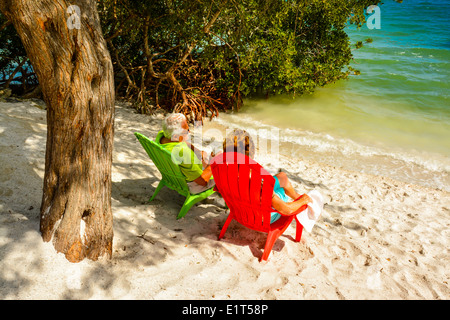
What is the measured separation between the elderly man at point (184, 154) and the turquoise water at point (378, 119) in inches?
153

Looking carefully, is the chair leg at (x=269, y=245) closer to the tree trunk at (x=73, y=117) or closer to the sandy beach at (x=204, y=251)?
the sandy beach at (x=204, y=251)

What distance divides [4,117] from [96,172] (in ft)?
11.7

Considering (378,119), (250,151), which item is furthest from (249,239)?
(378,119)

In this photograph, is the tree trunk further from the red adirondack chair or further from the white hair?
the white hair

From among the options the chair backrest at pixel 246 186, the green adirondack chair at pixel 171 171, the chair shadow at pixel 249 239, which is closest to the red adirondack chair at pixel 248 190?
the chair backrest at pixel 246 186

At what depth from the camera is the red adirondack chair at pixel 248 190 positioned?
2938mm

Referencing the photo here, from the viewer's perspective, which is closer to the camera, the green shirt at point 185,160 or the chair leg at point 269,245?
the chair leg at point 269,245

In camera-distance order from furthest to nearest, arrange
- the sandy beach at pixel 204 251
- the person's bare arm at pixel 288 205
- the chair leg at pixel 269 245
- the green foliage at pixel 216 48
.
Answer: the green foliage at pixel 216 48 → the chair leg at pixel 269 245 → the person's bare arm at pixel 288 205 → the sandy beach at pixel 204 251

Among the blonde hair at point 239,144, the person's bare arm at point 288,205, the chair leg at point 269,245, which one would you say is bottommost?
the chair leg at point 269,245

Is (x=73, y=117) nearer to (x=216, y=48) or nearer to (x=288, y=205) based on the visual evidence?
(x=288, y=205)

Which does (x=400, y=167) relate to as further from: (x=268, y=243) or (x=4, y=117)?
(x=4, y=117)

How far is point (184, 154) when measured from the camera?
3586mm

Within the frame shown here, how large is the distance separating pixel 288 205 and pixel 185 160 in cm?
115

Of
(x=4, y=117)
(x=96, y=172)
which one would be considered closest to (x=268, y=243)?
(x=96, y=172)
